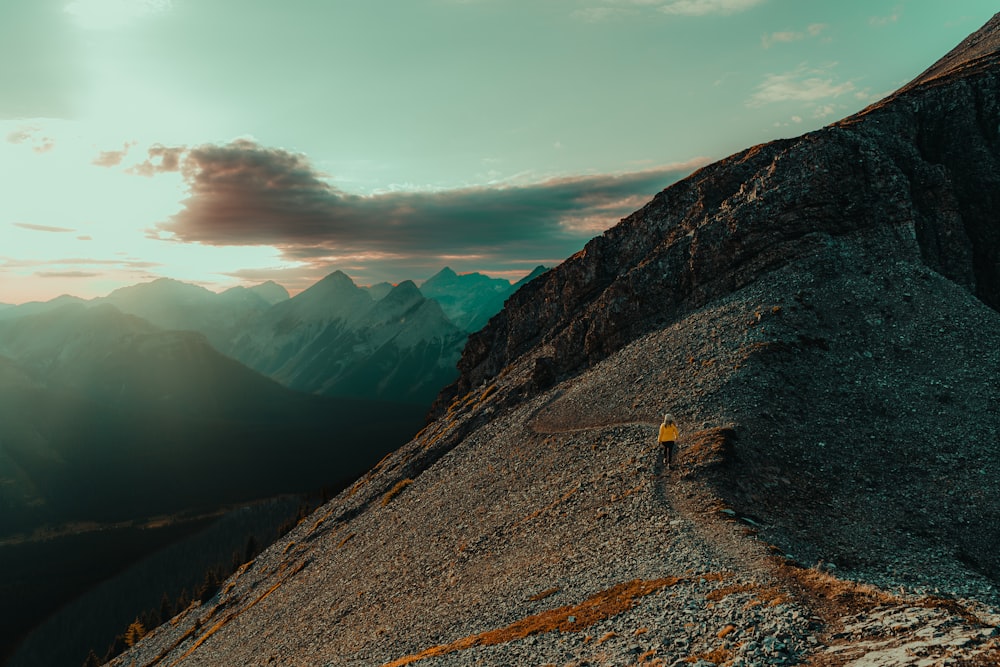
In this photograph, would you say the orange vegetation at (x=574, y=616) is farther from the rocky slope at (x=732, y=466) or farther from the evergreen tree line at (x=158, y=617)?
the evergreen tree line at (x=158, y=617)

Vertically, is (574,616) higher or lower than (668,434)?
lower

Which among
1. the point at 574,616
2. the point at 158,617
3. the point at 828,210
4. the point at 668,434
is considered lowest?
the point at 158,617

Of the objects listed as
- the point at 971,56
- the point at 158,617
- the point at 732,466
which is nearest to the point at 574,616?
the point at 732,466

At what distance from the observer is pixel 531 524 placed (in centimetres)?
4669

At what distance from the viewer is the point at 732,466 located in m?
40.9

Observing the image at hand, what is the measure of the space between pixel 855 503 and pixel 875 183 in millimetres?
53392

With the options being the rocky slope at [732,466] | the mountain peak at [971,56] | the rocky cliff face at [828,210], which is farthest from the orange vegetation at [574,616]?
the mountain peak at [971,56]

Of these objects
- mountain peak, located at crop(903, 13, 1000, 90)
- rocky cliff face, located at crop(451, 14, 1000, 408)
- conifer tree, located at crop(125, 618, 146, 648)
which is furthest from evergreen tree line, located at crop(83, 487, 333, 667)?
mountain peak, located at crop(903, 13, 1000, 90)

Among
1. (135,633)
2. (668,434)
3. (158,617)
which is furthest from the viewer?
(158,617)

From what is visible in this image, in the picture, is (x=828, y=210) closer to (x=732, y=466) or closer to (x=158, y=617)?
(x=732, y=466)

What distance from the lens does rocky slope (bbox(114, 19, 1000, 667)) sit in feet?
84.0

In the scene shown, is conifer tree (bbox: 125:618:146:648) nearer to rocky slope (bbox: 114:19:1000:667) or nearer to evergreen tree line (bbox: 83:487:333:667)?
evergreen tree line (bbox: 83:487:333:667)

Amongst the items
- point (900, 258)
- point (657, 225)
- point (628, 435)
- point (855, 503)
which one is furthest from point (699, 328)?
point (657, 225)

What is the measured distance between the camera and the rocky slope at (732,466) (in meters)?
25.6
